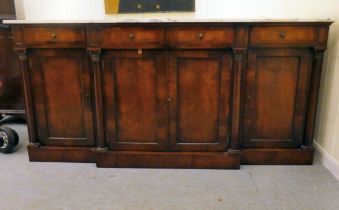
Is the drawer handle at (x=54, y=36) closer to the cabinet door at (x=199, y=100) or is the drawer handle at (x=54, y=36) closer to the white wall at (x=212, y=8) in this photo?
the cabinet door at (x=199, y=100)

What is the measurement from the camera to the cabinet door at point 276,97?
68.8 inches

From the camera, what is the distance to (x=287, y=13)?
7.47 ft

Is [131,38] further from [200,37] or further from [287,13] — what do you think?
[287,13]

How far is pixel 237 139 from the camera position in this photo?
1840mm

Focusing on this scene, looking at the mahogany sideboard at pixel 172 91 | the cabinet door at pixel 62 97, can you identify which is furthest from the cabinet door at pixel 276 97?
the cabinet door at pixel 62 97

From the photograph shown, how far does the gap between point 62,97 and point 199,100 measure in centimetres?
89

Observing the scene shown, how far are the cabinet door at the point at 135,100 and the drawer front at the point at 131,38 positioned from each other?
0.05 meters

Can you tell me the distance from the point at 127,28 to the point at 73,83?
0.51 m

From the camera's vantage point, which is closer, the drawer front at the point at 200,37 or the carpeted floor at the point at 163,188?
the carpeted floor at the point at 163,188

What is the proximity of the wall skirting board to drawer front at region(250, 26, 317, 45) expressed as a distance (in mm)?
735

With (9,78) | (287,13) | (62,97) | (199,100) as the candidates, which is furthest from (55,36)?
(287,13)

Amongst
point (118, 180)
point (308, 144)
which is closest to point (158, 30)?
point (118, 180)

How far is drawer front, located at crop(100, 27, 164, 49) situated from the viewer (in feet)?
5.53

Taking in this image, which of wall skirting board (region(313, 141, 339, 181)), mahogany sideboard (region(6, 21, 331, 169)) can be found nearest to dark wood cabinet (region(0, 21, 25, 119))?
mahogany sideboard (region(6, 21, 331, 169))
